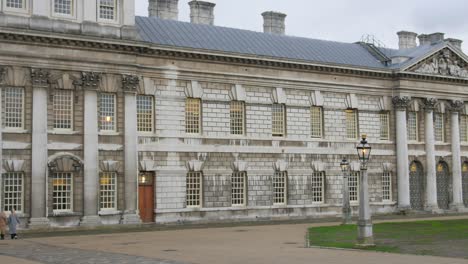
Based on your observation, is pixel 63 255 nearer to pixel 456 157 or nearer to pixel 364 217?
pixel 364 217

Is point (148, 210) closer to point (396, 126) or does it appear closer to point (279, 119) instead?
point (279, 119)

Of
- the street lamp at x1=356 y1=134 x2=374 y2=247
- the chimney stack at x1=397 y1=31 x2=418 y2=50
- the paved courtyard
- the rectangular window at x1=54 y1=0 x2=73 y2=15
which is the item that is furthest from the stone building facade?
the street lamp at x1=356 y1=134 x2=374 y2=247

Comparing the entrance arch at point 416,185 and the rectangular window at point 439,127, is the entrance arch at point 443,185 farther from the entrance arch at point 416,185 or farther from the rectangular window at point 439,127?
the rectangular window at point 439,127

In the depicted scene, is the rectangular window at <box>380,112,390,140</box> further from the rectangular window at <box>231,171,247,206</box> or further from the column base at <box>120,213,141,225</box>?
the column base at <box>120,213,141,225</box>

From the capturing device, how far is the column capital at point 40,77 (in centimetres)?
4128

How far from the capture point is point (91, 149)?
42.8 metres

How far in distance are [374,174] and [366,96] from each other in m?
5.62

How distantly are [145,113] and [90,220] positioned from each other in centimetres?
732

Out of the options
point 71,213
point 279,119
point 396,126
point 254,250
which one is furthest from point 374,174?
point 254,250

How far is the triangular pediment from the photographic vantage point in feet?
192

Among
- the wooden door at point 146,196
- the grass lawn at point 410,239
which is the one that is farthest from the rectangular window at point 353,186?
the wooden door at point 146,196

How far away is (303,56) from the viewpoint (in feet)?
180

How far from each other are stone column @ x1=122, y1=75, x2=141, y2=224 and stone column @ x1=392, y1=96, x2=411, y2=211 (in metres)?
21.5

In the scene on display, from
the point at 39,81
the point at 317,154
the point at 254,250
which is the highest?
the point at 39,81
